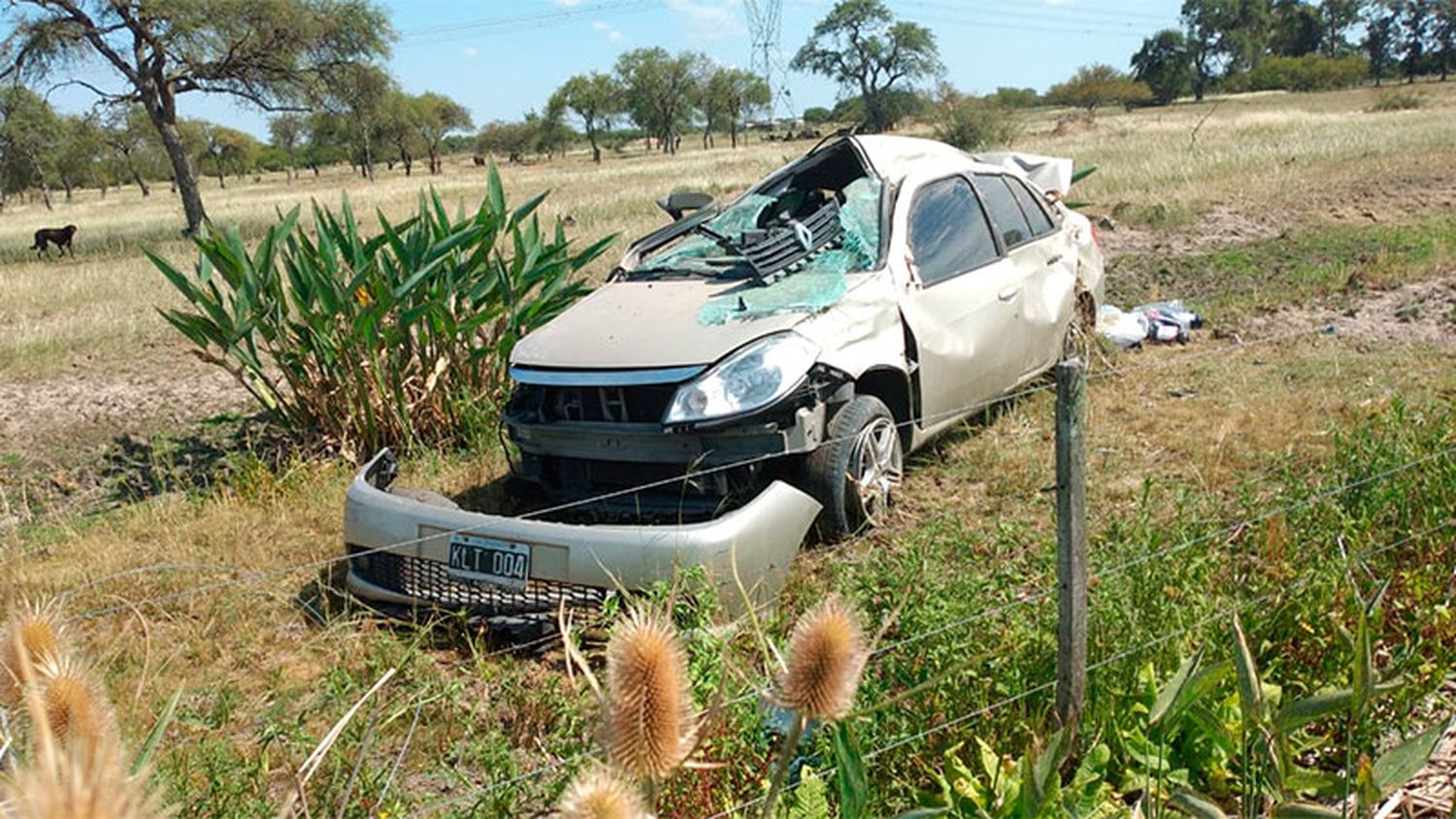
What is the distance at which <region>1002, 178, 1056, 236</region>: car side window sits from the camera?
638cm

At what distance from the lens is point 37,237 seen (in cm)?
2531

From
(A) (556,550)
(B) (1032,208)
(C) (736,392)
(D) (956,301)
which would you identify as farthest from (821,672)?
(B) (1032,208)

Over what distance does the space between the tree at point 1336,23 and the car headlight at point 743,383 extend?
324 ft

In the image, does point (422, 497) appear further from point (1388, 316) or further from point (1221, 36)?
point (1221, 36)

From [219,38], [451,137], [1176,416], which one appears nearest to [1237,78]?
[451,137]

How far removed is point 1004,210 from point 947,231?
0.71m

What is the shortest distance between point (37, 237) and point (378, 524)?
25886mm

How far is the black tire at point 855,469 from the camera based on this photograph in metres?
4.41

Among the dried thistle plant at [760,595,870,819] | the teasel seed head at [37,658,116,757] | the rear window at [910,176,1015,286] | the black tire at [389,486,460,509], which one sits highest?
the rear window at [910,176,1015,286]

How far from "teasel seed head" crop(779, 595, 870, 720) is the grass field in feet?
1.75

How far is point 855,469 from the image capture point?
4.53 m

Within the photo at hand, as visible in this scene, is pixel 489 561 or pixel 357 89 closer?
pixel 489 561

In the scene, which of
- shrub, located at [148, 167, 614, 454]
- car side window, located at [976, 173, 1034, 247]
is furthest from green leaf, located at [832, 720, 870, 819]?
shrub, located at [148, 167, 614, 454]

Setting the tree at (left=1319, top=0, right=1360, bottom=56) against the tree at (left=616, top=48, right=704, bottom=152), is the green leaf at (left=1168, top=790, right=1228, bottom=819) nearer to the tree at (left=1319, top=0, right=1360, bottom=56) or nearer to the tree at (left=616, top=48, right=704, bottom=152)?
the tree at (left=616, top=48, right=704, bottom=152)
